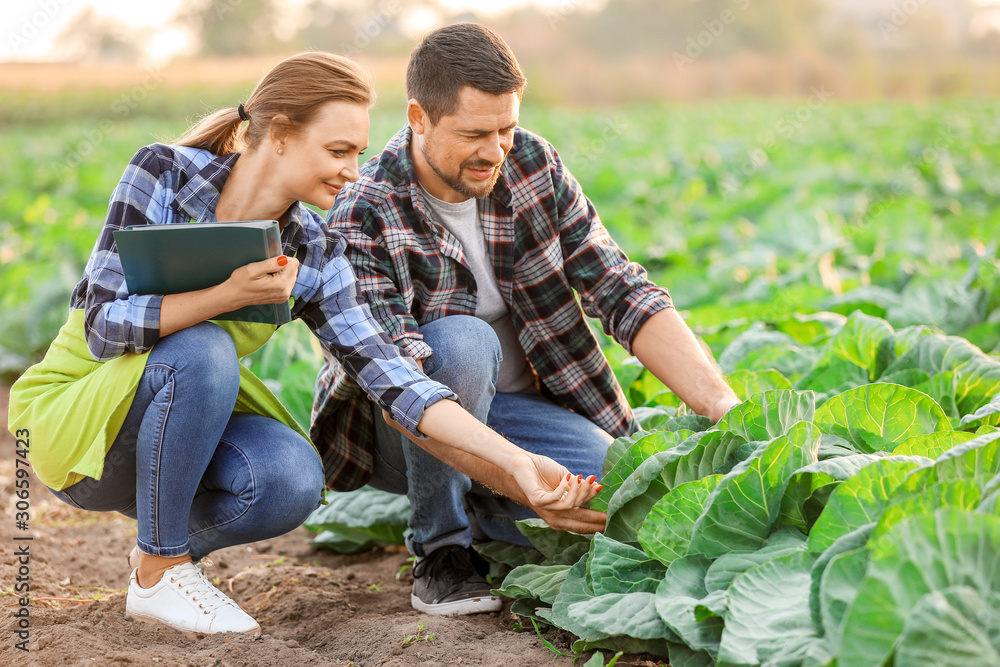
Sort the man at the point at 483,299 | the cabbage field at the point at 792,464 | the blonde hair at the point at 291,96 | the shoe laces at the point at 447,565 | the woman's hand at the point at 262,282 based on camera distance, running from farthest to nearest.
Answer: the shoe laces at the point at 447,565 → the man at the point at 483,299 → the blonde hair at the point at 291,96 → the woman's hand at the point at 262,282 → the cabbage field at the point at 792,464

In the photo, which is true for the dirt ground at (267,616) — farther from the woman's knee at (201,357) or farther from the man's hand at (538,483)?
the woman's knee at (201,357)

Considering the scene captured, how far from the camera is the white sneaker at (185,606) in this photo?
186 centimetres

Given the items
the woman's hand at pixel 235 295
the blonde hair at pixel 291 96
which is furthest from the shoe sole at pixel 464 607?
the blonde hair at pixel 291 96

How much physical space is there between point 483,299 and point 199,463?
0.88 metres

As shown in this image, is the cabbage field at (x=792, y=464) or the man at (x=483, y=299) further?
the man at (x=483, y=299)

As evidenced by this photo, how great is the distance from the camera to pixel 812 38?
49219 millimetres

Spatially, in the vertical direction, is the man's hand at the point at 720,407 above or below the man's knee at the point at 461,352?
below

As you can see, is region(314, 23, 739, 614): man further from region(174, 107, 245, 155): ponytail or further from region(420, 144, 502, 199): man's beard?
region(174, 107, 245, 155): ponytail

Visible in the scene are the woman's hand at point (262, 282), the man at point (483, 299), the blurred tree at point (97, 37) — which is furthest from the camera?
the blurred tree at point (97, 37)

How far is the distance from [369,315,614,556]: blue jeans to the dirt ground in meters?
0.26

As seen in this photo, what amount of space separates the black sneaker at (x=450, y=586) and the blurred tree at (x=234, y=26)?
140 ft

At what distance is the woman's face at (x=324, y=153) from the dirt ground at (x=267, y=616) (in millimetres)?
994

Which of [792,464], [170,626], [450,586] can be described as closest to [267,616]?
[170,626]

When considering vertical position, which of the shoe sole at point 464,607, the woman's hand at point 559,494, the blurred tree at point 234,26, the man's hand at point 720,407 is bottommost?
the shoe sole at point 464,607
